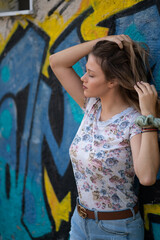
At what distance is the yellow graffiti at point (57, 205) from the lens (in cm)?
301

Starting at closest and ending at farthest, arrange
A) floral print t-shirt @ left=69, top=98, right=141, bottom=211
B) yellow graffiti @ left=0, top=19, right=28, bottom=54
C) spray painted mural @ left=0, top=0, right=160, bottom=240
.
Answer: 1. floral print t-shirt @ left=69, top=98, right=141, bottom=211
2. spray painted mural @ left=0, top=0, right=160, bottom=240
3. yellow graffiti @ left=0, top=19, right=28, bottom=54

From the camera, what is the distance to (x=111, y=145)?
1.90 metres

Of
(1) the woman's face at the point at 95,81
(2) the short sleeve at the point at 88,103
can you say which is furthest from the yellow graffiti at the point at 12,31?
(1) the woman's face at the point at 95,81

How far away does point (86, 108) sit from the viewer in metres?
2.26

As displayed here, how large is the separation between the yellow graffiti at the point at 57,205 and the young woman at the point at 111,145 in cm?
90

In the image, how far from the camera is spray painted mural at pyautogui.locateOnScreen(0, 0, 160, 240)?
272 centimetres

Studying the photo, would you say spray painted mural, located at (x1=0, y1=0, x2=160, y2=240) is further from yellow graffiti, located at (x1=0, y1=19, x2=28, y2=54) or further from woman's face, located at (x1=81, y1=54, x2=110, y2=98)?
woman's face, located at (x1=81, y1=54, x2=110, y2=98)

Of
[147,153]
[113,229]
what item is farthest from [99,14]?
[113,229]

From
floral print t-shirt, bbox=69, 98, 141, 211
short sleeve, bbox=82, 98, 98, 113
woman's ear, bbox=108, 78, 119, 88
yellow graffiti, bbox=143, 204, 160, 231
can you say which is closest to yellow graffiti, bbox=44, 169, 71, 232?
yellow graffiti, bbox=143, 204, 160, 231

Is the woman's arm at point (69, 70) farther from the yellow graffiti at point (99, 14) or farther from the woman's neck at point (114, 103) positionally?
the yellow graffiti at point (99, 14)

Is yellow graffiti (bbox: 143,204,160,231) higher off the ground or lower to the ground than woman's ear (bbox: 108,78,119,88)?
lower

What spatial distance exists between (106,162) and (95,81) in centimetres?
52

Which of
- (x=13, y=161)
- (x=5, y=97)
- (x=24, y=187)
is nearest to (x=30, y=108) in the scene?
(x=5, y=97)

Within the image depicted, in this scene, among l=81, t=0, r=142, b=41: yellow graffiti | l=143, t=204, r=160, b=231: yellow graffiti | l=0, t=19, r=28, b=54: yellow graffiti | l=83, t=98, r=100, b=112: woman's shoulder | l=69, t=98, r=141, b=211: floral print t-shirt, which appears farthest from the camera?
l=0, t=19, r=28, b=54: yellow graffiti
